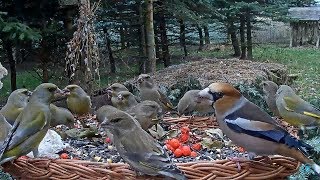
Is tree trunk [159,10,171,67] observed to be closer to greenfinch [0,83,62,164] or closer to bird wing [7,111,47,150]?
greenfinch [0,83,62,164]

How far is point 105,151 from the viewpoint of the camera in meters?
3.05

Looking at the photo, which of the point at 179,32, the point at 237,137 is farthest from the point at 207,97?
the point at 179,32

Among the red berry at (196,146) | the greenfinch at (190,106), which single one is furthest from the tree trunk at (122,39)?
the red berry at (196,146)

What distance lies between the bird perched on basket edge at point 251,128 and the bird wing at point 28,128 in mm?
861

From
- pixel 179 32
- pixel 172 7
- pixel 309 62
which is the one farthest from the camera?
pixel 309 62

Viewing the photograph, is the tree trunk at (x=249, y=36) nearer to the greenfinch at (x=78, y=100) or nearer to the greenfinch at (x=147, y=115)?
the greenfinch at (x=78, y=100)

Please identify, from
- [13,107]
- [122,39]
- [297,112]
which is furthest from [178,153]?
[122,39]

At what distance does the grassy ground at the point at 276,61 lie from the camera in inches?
501

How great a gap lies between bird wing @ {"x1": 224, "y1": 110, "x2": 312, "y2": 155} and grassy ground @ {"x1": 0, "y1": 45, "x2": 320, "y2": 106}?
7.63 metres

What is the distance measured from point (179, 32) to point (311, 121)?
1103 cm

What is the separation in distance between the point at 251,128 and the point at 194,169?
0.33m

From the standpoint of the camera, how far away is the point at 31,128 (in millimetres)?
2875

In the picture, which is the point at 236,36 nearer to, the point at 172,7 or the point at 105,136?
the point at 172,7

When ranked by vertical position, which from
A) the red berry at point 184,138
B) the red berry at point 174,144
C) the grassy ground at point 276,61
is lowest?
the grassy ground at point 276,61
